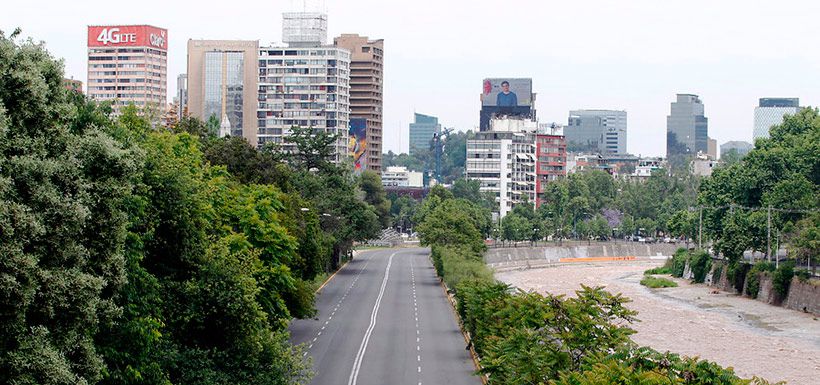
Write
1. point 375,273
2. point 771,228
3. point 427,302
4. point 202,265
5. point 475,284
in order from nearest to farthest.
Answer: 1. point 202,265
2. point 475,284
3. point 427,302
4. point 771,228
5. point 375,273

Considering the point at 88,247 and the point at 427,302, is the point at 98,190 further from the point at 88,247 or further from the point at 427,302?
the point at 427,302

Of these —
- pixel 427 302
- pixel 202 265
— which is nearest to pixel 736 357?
pixel 427 302

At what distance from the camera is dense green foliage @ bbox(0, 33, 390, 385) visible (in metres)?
25.9

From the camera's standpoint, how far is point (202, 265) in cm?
4112

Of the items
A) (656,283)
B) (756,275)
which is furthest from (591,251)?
(756,275)

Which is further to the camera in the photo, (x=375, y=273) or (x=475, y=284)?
(x=375, y=273)

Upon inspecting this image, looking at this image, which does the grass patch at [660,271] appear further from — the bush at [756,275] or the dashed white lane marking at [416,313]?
the bush at [756,275]

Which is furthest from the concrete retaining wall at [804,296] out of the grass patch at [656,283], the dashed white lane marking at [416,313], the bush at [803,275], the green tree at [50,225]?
the green tree at [50,225]

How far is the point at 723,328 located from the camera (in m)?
89.8

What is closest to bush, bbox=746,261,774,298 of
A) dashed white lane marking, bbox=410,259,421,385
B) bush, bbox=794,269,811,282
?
bush, bbox=794,269,811,282

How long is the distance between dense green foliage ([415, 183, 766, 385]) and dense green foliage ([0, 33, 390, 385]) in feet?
25.1

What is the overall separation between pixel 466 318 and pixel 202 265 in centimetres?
2428

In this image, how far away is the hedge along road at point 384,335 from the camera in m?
54.0

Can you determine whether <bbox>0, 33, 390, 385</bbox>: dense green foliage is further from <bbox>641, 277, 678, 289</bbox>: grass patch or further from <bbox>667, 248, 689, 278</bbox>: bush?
<bbox>667, 248, 689, 278</bbox>: bush
